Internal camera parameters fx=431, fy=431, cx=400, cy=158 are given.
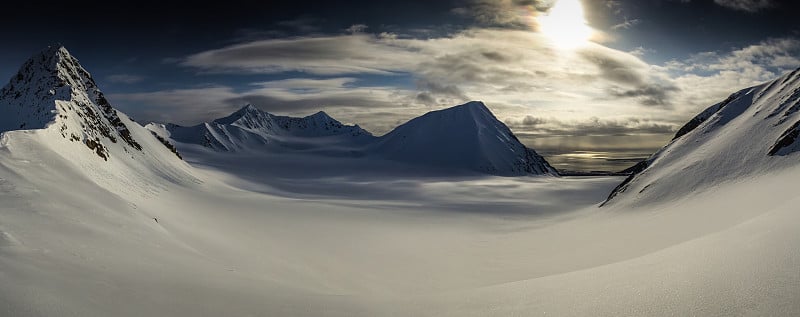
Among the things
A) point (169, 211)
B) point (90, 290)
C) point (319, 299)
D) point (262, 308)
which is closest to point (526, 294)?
point (319, 299)

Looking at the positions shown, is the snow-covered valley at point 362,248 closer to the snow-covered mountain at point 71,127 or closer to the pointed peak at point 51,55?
the snow-covered mountain at point 71,127

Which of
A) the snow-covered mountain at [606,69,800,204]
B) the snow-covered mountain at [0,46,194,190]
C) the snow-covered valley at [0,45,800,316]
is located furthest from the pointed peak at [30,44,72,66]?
the snow-covered mountain at [606,69,800,204]

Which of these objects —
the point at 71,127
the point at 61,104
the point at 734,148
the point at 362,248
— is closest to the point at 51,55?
the point at 61,104

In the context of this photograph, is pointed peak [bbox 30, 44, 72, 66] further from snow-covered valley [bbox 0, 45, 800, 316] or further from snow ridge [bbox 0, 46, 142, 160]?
snow-covered valley [bbox 0, 45, 800, 316]

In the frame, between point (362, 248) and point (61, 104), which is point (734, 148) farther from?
point (61, 104)

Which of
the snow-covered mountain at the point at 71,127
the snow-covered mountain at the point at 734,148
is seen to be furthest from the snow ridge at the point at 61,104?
the snow-covered mountain at the point at 734,148

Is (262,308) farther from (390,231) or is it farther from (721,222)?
(390,231)

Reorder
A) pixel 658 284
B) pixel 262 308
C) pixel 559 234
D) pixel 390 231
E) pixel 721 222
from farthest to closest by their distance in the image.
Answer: pixel 390 231 → pixel 559 234 → pixel 721 222 → pixel 262 308 → pixel 658 284
